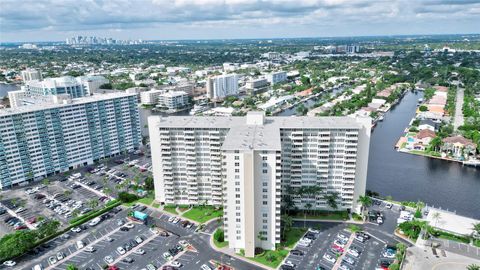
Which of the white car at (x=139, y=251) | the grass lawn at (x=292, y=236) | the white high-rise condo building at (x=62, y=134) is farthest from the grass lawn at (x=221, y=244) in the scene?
the white high-rise condo building at (x=62, y=134)

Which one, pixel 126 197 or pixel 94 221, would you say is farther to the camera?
pixel 126 197

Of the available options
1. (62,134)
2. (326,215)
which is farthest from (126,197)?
(326,215)

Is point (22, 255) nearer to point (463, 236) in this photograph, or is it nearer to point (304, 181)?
point (304, 181)

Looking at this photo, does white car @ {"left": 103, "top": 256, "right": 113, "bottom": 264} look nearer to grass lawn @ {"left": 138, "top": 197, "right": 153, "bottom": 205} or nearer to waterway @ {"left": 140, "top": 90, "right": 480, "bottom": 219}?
grass lawn @ {"left": 138, "top": 197, "right": 153, "bottom": 205}

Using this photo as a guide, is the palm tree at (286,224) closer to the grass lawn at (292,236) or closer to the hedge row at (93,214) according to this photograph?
the grass lawn at (292,236)

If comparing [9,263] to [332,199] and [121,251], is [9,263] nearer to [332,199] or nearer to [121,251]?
[121,251]

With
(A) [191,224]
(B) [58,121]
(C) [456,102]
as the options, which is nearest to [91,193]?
(B) [58,121]
